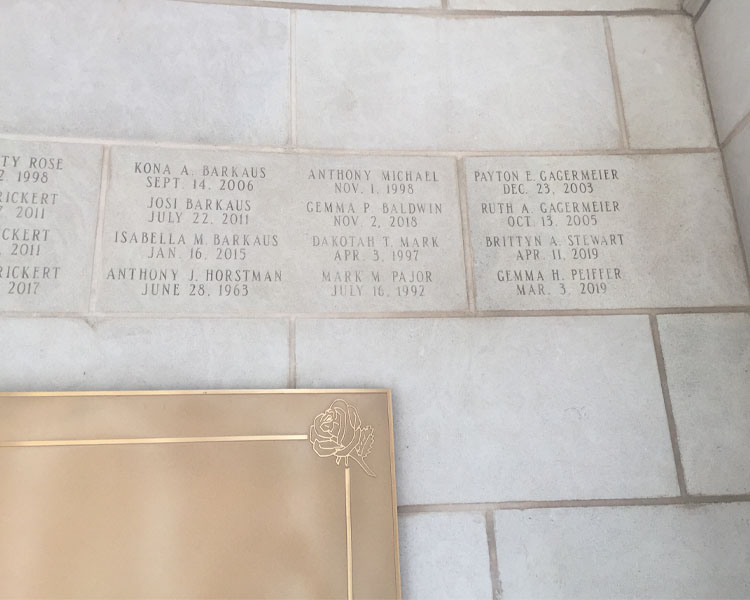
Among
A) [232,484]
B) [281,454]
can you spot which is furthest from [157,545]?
[281,454]

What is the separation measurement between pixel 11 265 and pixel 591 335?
2.83m

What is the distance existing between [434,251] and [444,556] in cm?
146

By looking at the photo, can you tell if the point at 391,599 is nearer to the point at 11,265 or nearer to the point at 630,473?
the point at 630,473

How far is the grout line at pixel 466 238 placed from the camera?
3264mm

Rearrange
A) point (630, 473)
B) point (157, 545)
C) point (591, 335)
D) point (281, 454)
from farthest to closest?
A: point (591, 335) < point (630, 473) < point (281, 454) < point (157, 545)

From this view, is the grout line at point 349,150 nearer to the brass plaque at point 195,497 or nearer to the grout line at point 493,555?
the brass plaque at point 195,497

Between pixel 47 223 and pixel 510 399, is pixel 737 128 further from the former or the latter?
pixel 47 223

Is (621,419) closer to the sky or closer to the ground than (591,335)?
closer to the ground

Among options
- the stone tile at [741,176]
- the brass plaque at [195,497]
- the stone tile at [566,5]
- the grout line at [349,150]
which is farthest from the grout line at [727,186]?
the brass plaque at [195,497]

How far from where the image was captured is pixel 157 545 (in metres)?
2.65

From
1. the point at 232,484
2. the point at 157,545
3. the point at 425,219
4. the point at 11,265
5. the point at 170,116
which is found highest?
the point at 170,116

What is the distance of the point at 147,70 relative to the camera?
350 cm

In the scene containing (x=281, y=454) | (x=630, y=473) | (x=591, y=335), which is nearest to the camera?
(x=281, y=454)

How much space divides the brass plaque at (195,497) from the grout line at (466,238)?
82cm
